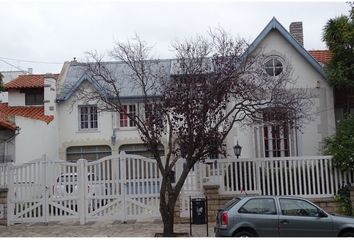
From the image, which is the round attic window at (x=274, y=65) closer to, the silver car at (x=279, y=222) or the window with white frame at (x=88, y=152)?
the silver car at (x=279, y=222)

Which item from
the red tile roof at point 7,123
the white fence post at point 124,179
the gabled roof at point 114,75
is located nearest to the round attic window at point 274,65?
the gabled roof at point 114,75

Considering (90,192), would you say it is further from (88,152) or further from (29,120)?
(88,152)

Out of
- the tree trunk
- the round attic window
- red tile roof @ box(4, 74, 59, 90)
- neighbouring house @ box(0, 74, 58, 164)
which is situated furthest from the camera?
red tile roof @ box(4, 74, 59, 90)

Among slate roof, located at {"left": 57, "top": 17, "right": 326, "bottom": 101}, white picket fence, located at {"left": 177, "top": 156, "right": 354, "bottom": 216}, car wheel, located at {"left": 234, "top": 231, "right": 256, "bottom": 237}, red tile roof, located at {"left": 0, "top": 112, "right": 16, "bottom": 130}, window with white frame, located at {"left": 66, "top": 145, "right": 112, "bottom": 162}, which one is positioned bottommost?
car wheel, located at {"left": 234, "top": 231, "right": 256, "bottom": 237}

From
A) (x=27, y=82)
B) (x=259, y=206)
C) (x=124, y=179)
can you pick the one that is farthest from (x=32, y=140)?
(x=259, y=206)

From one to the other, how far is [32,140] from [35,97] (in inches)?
156

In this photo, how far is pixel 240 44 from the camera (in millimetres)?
15805

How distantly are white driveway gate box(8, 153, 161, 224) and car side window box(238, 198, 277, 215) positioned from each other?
19.1ft

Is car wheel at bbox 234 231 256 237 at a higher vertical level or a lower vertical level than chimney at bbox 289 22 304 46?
lower

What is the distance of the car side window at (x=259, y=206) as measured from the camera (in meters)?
12.2

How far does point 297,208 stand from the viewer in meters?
12.3

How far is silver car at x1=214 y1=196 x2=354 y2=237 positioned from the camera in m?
11.9

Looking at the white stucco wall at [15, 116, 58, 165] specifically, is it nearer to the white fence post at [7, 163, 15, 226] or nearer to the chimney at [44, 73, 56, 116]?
the chimney at [44, 73, 56, 116]

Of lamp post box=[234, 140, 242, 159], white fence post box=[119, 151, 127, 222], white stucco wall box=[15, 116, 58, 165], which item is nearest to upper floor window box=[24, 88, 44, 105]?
white stucco wall box=[15, 116, 58, 165]
